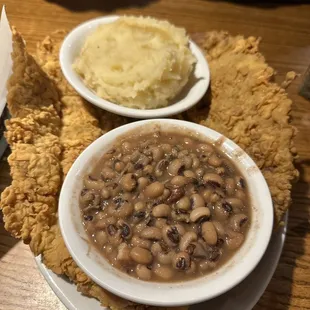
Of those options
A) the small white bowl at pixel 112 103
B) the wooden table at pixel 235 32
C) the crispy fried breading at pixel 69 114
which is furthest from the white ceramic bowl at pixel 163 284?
the wooden table at pixel 235 32

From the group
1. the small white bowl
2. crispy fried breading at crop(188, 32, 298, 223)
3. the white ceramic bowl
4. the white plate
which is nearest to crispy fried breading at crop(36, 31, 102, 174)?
the small white bowl

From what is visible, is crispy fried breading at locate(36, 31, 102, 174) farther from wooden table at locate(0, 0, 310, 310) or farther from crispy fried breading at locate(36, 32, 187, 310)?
wooden table at locate(0, 0, 310, 310)

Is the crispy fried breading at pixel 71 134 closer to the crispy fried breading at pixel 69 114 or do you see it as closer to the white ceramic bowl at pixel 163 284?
the crispy fried breading at pixel 69 114

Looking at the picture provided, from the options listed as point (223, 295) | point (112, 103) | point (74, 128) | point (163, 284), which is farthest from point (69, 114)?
point (223, 295)

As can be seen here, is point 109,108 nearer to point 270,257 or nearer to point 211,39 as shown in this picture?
point 211,39

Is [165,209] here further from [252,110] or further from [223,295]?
[252,110]
